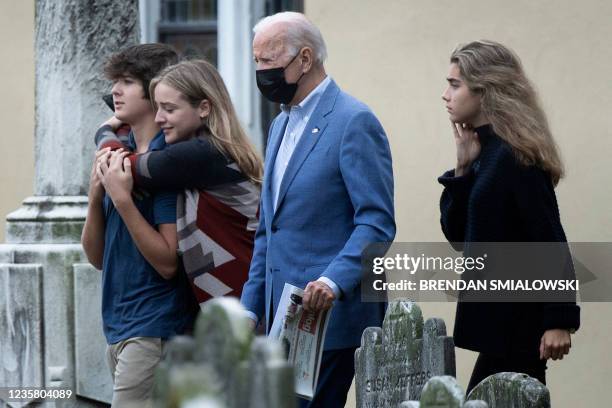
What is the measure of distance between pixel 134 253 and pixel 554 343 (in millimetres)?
1428

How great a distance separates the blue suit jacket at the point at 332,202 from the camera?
4883 millimetres

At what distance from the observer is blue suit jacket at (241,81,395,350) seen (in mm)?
4883

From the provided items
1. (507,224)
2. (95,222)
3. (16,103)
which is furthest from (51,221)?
(16,103)

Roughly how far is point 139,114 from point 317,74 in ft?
2.42

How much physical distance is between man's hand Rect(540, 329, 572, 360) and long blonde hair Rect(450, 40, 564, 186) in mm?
503

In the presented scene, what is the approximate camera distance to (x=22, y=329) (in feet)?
20.4

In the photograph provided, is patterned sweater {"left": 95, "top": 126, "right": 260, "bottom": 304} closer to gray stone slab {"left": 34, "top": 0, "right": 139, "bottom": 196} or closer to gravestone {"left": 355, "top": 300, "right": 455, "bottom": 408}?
gravestone {"left": 355, "top": 300, "right": 455, "bottom": 408}

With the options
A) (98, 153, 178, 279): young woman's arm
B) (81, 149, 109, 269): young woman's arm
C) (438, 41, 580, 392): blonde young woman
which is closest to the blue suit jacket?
(438, 41, 580, 392): blonde young woman

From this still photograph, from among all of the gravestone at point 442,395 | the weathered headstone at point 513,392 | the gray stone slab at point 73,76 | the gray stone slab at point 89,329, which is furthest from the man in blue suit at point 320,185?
the gravestone at point 442,395

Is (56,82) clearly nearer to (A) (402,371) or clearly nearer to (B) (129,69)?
(B) (129,69)

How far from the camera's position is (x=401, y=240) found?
7.69 m

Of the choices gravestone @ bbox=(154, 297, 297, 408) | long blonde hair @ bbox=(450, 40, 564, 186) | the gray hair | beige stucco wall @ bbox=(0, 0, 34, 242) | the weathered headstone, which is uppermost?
beige stucco wall @ bbox=(0, 0, 34, 242)

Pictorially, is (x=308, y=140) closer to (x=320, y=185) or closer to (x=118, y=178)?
(x=320, y=185)

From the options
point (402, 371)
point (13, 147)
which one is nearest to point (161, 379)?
point (402, 371)
